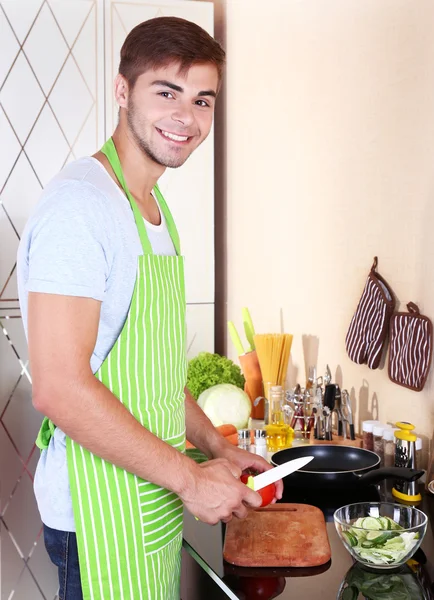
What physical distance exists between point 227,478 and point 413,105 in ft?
3.29

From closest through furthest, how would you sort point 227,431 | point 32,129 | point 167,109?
point 167,109 < point 227,431 < point 32,129

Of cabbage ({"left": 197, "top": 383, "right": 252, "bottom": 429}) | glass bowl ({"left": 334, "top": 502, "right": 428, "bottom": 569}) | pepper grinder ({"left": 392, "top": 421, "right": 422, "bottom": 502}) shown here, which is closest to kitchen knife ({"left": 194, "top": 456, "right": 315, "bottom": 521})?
glass bowl ({"left": 334, "top": 502, "right": 428, "bottom": 569})

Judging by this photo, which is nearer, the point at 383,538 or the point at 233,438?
the point at 383,538

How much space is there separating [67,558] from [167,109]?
78cm

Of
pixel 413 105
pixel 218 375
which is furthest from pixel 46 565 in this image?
pixel 413 105

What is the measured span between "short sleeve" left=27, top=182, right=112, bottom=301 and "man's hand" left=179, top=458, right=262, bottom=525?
1.04ft

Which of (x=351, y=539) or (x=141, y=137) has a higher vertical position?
(x=141, y=137)

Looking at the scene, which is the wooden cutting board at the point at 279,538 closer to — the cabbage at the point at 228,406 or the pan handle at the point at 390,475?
the pan handle at the point at 390,475

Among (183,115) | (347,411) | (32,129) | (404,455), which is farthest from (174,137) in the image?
(32,129)

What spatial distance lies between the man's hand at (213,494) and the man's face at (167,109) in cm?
55

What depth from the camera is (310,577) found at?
3.78 feet

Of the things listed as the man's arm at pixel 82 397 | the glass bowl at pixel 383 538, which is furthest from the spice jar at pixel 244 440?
the man's arm at pixel 82 397

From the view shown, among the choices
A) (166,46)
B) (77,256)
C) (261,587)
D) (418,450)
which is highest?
(166,46)

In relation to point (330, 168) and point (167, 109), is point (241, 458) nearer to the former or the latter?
point (167, 109)
